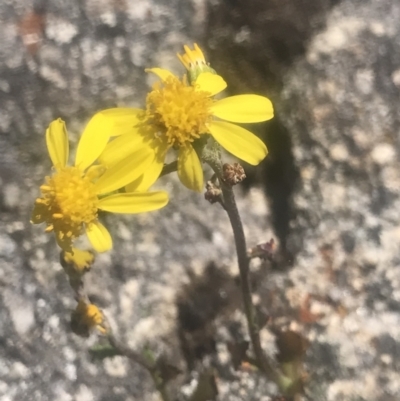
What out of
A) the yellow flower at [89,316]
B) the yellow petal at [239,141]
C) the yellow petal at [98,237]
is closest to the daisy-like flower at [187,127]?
the yellow petal at [239,141]

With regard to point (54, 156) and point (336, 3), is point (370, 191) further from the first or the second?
point (54, 156)

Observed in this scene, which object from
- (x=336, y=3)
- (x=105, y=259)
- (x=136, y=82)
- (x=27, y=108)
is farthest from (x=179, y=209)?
(x=336, y=3)

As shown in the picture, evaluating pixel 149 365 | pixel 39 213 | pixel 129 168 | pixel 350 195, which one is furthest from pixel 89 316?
pixel 350 195

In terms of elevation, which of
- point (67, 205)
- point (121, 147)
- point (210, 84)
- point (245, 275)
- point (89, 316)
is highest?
point (210, 84)

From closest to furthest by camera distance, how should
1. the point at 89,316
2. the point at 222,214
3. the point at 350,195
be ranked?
the point at 89,316
the point at 350,195
the point at 222,214

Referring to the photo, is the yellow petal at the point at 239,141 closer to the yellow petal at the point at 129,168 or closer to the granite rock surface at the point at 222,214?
the yellow petal at the point at 129,168

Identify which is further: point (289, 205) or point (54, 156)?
point (289, 205)

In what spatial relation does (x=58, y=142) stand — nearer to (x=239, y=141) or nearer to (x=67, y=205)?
(x=67, y=205)
